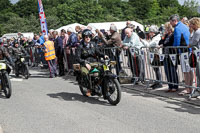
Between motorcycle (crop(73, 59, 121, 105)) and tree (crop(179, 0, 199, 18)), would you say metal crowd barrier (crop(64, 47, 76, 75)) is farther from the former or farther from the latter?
tree (crop(179, 0, 199, 18))

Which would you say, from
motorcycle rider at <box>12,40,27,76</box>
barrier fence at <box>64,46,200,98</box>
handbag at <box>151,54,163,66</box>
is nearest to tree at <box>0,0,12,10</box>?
motorcycle rider at <box>12,40,27,76</box>

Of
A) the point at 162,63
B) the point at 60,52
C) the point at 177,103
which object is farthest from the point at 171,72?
the point at 60,52

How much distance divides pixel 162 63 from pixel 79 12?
9951cm

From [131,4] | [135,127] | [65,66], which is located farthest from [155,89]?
[131,4]

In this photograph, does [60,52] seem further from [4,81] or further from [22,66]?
[4,81]

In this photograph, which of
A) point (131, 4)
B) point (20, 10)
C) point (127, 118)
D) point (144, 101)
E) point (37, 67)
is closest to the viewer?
point (127, 118)

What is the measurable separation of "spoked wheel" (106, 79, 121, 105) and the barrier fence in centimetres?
183

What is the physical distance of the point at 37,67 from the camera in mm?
18547

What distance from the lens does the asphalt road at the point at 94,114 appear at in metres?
5.71

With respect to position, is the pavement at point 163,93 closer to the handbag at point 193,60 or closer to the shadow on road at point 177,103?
the shadow on road at point 177,103

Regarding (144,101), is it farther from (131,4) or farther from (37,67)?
(131,4)

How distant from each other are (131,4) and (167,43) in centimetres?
12900

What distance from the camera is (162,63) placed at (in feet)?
29.0

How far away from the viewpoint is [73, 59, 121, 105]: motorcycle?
24.1ft
